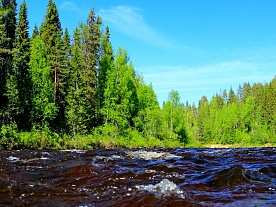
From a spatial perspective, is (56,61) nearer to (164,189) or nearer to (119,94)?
(119,94)

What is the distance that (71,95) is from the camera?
126 feet

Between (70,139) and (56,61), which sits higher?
(56,61)

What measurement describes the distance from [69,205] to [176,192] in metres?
2.11

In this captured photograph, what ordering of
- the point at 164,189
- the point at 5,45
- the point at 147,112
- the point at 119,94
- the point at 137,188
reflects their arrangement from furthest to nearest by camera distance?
the point at 147,112 → the point at 119,94 → the point at 5,45 → the point at 137,188 → the point at 164,189

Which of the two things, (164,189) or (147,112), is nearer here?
(164,189)

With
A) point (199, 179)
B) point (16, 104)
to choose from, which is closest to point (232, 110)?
point (16, 104)

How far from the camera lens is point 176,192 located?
577cm

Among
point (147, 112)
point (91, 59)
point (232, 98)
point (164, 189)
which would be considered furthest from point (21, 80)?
point (232, 98)

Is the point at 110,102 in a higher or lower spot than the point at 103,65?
lower

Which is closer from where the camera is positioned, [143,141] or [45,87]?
[45,87]

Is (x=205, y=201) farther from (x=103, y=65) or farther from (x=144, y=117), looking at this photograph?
(x=144, y=117)

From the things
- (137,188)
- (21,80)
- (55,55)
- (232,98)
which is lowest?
(137,188)

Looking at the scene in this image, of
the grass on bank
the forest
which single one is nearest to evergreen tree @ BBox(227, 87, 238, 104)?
the forest

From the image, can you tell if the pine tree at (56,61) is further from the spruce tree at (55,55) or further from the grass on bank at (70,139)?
the grass on bank at (70,139)
